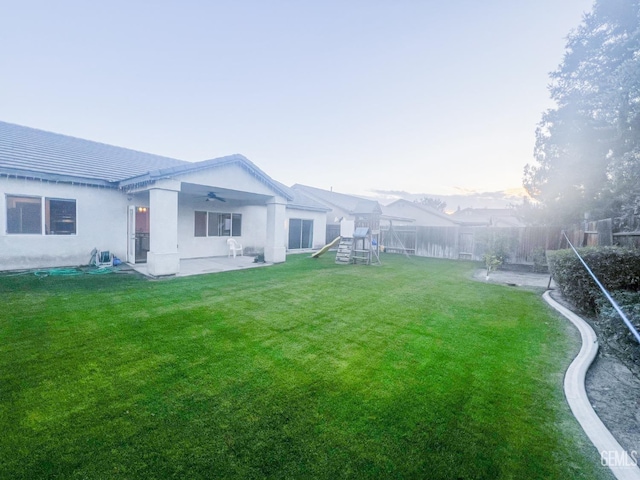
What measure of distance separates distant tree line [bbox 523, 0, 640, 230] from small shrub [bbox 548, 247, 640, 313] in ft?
22.0

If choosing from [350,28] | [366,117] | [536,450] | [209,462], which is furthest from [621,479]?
[366,117]

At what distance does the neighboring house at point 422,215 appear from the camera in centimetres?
2847

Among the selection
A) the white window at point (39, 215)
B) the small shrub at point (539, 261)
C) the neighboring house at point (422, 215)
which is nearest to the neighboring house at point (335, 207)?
the neighboring house at point (422, 215)

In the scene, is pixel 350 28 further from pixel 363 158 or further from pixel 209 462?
pixel 209 462

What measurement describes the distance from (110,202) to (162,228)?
3.19m

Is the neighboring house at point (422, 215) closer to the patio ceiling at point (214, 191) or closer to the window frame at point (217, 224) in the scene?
the window frame at point (217, 224)

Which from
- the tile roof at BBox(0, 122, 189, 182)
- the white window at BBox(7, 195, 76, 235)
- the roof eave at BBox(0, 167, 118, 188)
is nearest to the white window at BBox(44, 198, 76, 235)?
the white window at BBox(7, 195, 76, 235)

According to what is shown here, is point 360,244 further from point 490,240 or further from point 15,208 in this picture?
point 15,208

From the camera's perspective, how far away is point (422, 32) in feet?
35.0

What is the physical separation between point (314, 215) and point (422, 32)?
34.2 feet

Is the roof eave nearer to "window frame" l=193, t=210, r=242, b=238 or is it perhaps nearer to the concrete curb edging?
"window frame" l=193, t=210, r=242, b=238

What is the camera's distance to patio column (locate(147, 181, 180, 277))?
8.21 m

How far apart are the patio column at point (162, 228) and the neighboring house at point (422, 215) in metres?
23.7

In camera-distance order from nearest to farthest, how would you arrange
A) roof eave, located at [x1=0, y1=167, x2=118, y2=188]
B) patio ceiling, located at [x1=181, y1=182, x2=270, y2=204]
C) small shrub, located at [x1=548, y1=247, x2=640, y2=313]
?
small shrub, located at [x1=548, y1=247, x2=640, y2=313]
roof eave, located at [x1=0, y1=167, x2=118, y2=188]
patio ceiling, located at [x1=181, y1=182, x2=270, y2=204]
